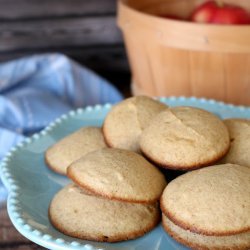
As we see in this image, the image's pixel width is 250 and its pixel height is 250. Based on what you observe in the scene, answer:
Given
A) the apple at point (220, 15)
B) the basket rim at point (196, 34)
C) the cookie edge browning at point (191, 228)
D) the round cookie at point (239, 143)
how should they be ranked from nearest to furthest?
the cookie edge browning at point (191, 228) < the round cookie at point (239, 143) < the basket rim at point (196, 34) < the apple at point (220, 15)

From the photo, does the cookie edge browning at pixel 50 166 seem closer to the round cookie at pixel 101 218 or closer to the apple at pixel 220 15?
the round cookie at pixel 101 218

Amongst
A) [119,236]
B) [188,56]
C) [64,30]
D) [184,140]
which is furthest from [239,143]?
[64,30]

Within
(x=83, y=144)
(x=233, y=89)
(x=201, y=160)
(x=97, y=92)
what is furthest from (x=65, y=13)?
(x=201, y=160)

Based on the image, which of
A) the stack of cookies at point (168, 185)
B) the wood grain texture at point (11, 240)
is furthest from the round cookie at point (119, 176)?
the wood grain texture at point (11, 240)

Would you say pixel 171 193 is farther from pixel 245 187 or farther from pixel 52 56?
pixel 52 56

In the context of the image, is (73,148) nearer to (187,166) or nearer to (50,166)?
(50,166)

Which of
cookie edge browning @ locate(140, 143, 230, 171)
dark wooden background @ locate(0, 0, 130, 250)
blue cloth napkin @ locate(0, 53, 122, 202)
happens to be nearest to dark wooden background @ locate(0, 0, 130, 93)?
dark wooden background @ locate(0, 0, 130, 250)
